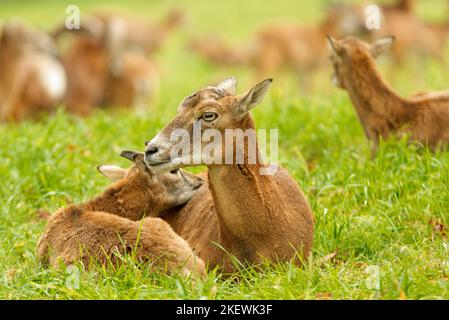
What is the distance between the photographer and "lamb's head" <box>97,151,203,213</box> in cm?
698

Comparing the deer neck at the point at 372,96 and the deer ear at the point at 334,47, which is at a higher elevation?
the deer ear at the point at 334,47

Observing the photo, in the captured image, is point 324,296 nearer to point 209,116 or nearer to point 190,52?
point 209,116

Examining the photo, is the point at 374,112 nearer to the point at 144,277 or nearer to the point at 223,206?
the point at 223,206

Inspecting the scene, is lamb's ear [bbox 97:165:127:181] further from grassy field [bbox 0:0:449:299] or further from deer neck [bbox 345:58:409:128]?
deer neck [bbox 345:58:409:128]

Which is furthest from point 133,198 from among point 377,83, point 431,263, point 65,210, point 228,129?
point 377,83

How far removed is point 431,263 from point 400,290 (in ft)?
2.50

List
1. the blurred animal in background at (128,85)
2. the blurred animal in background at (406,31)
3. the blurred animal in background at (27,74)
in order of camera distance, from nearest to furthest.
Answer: the blurred animal in background at (27,74) → the blurred animal in background at (128,85) → the blurred animal in background at (406,31)

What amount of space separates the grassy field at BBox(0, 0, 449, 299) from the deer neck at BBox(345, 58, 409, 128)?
362 millimetres

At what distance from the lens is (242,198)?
617 centimetres

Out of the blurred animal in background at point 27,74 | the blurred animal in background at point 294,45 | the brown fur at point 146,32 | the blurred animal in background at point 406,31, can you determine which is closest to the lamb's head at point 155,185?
the blurred animal in background at point 27,74

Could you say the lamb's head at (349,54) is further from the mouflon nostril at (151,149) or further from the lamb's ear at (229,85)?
the mouflon nostril at (151,149)

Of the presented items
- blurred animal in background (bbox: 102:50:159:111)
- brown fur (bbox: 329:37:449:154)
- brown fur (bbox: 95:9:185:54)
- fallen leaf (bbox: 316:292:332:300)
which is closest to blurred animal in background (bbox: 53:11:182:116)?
blurred animal in background (bbox: 102:50:159:111)

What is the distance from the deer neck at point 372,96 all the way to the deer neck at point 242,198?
260 centimetres

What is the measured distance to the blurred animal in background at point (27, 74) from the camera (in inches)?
549
